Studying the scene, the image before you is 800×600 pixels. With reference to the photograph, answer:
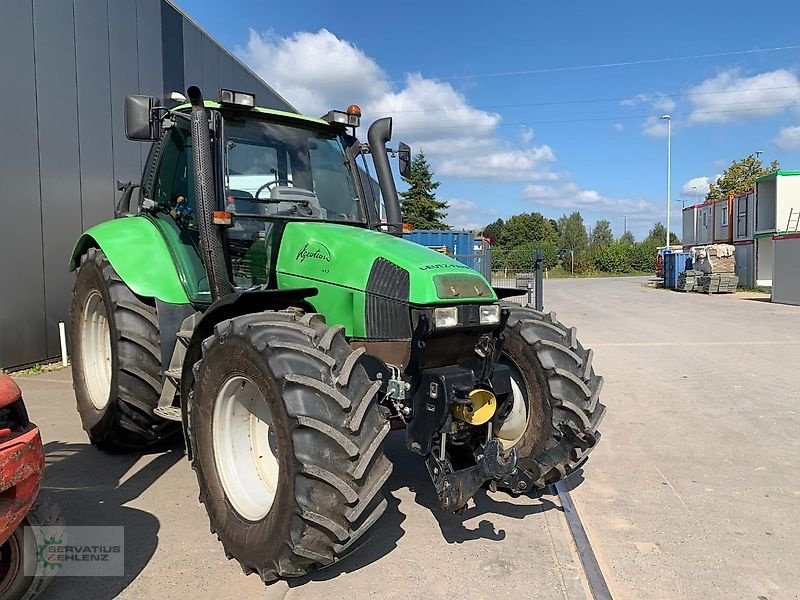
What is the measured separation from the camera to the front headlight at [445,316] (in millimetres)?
3193

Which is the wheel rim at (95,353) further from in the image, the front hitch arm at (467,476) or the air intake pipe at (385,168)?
the front hitch arm at (467,476)

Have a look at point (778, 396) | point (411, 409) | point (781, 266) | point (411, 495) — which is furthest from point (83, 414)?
point (781, 266)

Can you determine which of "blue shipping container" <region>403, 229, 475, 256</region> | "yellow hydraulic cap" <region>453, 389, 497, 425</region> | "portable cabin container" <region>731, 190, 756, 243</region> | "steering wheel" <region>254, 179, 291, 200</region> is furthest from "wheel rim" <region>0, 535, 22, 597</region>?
"portable cabin container" <region>731, 190, 756, 243</region>

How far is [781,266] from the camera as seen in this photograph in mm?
21672

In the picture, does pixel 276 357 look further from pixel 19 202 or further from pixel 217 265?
pixel 19 202

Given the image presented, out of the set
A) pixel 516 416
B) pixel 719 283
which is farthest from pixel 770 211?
pixel 516 416

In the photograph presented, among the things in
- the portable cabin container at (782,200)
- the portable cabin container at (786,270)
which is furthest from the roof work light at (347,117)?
the portable cabin container at (782,200)

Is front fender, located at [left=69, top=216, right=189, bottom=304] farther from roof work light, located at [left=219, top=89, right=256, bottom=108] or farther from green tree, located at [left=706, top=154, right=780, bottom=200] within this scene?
green tree, located at [left=706, top=154, right=780, bottom=200]

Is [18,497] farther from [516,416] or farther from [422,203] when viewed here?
[422,203]

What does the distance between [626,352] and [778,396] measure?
3509 mm

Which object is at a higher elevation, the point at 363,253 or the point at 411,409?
the point at 363,253

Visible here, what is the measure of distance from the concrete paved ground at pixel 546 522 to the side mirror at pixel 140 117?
236 cm

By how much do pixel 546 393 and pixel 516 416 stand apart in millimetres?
277

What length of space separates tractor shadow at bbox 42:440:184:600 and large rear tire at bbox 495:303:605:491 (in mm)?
2183
